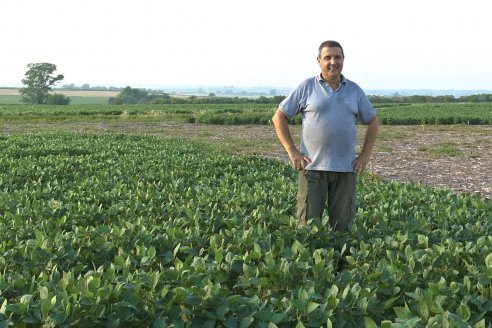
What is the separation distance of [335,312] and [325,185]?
2235mm

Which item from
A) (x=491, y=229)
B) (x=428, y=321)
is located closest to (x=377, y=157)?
(x=491, y=229)

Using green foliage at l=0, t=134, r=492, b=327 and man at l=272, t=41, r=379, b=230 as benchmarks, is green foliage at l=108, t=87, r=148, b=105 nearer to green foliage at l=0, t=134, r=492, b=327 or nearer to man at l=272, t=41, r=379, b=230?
green foliage at l=0, t=134, r=492, b=327

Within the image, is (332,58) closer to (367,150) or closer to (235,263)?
(367,150)

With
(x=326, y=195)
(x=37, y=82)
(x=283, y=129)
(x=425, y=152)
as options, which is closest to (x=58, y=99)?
(x=37, y=82)

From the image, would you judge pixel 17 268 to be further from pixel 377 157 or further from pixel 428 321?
pixel 377 157

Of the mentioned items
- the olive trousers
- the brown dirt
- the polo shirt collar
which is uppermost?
the polo shirt collar

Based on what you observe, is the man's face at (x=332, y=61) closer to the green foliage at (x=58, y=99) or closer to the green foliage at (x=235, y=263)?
the green foliage at (x=235, y=263)

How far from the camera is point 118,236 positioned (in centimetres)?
469

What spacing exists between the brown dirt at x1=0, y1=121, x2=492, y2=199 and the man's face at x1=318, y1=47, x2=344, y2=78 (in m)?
4.60

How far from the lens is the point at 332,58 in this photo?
4.89 metres

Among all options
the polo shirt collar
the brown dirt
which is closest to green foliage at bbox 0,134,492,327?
the polo shirt collar

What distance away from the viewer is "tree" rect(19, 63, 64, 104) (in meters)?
96.4

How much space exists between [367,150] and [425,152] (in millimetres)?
16947

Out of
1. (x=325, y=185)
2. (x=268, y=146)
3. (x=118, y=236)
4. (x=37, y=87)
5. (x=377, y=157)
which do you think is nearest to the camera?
(x=118, y=236)
